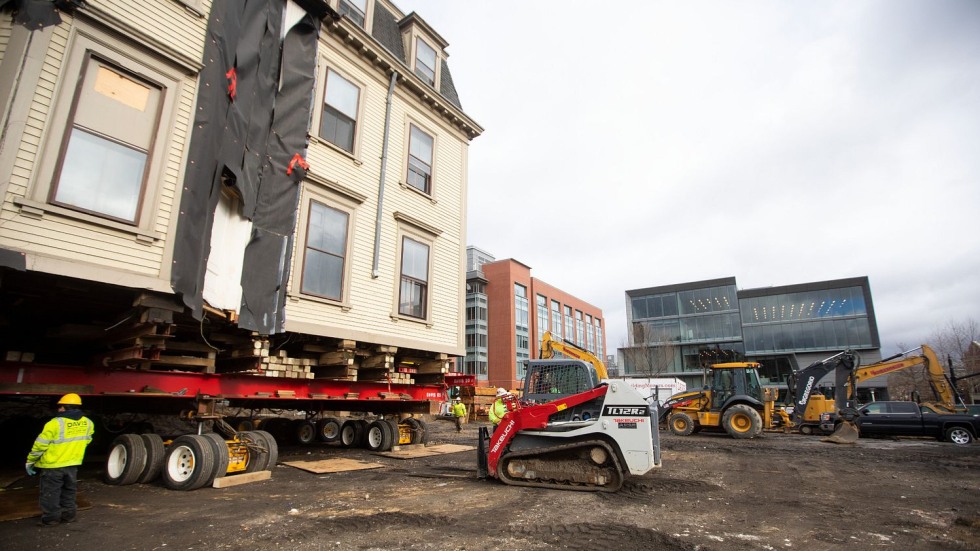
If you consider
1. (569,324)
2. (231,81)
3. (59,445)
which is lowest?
(59,445)

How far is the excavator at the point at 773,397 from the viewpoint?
735 inches

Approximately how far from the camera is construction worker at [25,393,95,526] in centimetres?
576

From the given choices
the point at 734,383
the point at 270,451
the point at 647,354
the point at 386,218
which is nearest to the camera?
the point at 270,451

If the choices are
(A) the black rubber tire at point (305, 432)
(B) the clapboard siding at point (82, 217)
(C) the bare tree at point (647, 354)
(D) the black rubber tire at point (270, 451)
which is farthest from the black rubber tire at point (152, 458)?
(C) the bare tree at point (647, 354)

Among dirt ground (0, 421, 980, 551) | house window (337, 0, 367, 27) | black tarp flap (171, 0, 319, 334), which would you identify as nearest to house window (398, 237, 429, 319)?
black tarp flap (171, 0, 319, 334)

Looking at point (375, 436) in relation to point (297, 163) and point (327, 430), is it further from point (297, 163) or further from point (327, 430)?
point (297, 163)

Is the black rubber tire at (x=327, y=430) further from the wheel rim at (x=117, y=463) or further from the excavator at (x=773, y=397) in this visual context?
the excavator at (x=773, y=397)

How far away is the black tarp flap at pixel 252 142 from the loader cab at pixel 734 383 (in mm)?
18187

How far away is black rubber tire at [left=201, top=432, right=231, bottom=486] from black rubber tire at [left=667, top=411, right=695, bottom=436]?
18039mm

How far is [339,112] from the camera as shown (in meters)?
11.3

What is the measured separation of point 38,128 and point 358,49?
737cm

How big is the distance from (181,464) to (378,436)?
6.17 metres

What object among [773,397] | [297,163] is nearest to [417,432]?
[297,163]

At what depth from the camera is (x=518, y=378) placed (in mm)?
61594
